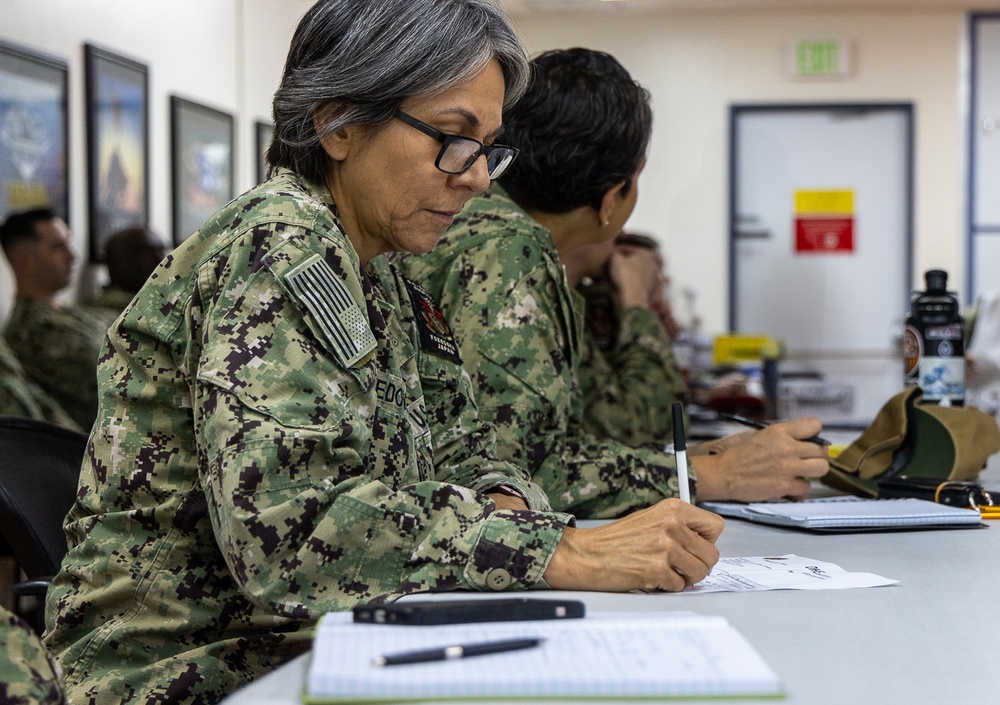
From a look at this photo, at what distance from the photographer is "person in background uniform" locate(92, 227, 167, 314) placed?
14.7 ft

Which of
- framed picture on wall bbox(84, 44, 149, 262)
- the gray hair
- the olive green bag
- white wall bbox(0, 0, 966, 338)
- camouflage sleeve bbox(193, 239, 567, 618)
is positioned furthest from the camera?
white wall bbox(0, 0, 966, 338)

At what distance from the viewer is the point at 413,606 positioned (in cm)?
92

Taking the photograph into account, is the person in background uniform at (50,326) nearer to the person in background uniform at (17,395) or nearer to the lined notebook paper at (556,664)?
the person in background uniform at (17,395)

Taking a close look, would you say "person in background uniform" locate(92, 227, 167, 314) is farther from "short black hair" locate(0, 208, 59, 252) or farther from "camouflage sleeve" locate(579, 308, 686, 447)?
"camouflage sleeve" locate(579, 308, 686, 447)

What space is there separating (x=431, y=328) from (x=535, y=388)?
27 cm

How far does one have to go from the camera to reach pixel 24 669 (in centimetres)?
84

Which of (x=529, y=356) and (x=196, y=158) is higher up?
(x=196, y=158)

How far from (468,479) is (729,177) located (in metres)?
5.94

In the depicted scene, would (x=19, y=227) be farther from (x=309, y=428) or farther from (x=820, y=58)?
(x=820, y=58)

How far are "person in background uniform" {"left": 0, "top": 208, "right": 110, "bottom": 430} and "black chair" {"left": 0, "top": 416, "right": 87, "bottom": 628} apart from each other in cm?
244

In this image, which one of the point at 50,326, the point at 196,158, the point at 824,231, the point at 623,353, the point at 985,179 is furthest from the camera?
the point at 824,231

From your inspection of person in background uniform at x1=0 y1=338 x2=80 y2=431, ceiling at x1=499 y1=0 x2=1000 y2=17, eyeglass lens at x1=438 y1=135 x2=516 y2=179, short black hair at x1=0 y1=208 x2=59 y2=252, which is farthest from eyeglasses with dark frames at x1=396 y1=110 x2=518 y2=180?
ceiling at x1=499 y1=0 x2=1000 y2=17

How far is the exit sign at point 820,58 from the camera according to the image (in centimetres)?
691

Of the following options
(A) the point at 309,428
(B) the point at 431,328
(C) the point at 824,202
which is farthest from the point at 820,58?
(A) the point at 309,428
